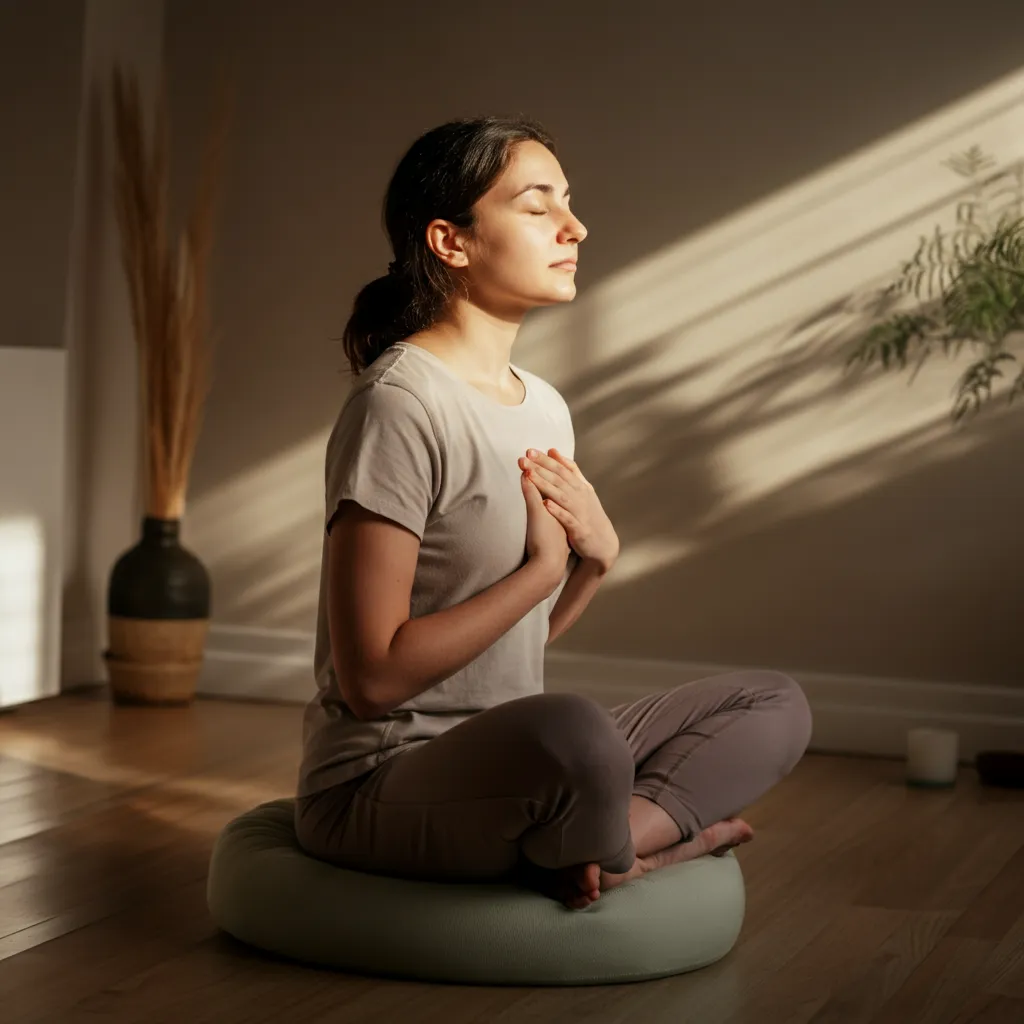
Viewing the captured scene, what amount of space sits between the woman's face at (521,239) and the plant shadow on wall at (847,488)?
5.45 ft

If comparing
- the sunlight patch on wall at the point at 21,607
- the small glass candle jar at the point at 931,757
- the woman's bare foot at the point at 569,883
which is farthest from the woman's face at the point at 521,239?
the sunlight patch on wall at the point at 21,607

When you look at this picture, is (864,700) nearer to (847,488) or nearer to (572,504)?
(847,488)

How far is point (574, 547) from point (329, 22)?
246cm

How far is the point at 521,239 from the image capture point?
233 cm

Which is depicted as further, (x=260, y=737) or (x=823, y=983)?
(x=260, y=737)

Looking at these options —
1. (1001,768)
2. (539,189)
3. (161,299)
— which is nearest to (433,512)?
(539,189)

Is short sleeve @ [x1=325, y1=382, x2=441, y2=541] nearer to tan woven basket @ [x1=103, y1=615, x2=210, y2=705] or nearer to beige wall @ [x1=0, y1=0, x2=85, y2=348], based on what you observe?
tan woven basket @ [x1=103, y1=615, x2=210, y2=705]

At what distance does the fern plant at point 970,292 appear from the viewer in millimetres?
3721

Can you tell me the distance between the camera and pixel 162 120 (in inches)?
174

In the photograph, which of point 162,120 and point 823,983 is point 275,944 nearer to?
point 823,983

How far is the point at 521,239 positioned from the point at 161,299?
87.2 inches

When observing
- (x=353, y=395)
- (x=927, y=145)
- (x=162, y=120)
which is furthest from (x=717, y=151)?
(x=353, y=395)

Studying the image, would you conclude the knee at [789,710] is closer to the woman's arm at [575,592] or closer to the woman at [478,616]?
the woman at [478,616]

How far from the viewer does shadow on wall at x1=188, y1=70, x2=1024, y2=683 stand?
3863 mm
